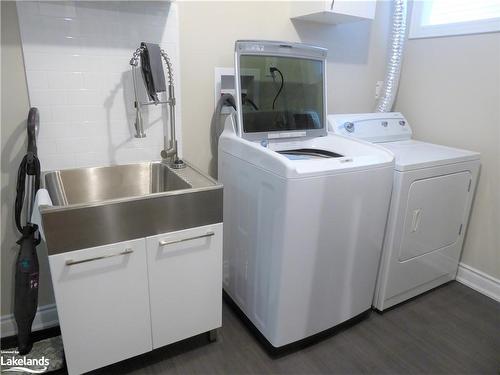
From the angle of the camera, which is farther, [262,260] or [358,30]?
[358,30]

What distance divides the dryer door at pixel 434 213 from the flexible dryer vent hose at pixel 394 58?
78 centimetres

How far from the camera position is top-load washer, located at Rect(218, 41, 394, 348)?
149cm

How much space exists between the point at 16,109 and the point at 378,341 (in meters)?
2.14

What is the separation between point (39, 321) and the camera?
71.0 inches

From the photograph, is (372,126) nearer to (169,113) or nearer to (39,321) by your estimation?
(169,113)

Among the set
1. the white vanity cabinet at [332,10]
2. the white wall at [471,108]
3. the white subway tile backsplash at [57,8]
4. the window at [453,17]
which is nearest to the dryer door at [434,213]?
the white wall at [471,108]

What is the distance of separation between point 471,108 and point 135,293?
2304 millimetres

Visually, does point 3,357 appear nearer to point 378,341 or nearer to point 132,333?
point 132,333

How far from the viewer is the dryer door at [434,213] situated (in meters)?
1.89

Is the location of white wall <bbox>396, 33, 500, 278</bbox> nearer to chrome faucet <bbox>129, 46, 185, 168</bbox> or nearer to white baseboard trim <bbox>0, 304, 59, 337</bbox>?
chrome faucet <bbox>129, 46, 185, 168</bbox>

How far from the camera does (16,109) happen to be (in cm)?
154

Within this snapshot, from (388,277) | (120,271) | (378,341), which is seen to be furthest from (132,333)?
(388,277)

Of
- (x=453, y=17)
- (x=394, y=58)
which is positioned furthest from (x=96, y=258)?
(x=453, y=17)


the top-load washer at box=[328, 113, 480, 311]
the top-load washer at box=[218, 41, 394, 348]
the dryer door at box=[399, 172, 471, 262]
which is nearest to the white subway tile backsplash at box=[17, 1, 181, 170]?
the top-load washer at box=[218, 41, 394, 348]
